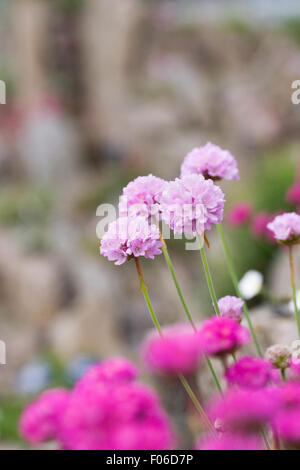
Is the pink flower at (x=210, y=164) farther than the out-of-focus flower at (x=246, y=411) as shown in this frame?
Yes

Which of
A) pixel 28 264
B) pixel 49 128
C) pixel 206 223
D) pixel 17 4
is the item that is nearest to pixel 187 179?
pixel 206 223

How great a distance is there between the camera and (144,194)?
630mm

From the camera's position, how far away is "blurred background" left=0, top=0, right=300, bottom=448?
353cm

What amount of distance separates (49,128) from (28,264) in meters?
2.61

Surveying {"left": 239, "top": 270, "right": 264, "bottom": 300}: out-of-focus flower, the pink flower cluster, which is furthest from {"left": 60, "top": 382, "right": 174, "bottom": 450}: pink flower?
{"left": 239, "top": 270, "right": 264, "bottom": 300}: out-of-focus flower

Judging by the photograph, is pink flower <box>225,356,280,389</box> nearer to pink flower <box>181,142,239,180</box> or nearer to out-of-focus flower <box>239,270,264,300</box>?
pink flower <box>181,142,239,180</box>

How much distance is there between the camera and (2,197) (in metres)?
5.16

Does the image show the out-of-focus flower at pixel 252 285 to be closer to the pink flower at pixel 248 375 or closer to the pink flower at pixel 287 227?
the pink flower at pixel 287 227

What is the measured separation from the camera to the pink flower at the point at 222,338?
1.49 feet

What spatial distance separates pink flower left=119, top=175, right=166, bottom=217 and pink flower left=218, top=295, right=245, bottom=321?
0.40 feet

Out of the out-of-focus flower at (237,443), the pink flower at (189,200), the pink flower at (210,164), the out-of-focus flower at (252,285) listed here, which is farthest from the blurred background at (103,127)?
the out-of-focus flower at (237,443)

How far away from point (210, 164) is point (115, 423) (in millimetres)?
368

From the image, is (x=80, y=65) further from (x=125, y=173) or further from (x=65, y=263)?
(x=65, y=263)

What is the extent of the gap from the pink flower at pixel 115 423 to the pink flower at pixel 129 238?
7.4 inches
